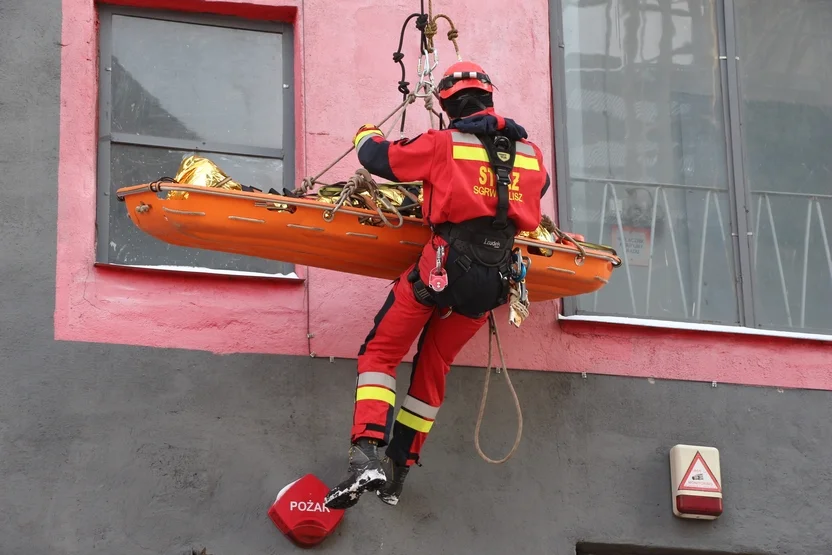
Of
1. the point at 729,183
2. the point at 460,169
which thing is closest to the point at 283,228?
the point at 460,169

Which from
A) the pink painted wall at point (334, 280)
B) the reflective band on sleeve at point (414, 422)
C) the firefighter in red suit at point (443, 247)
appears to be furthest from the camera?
the pink painted wall at point (334, 280)

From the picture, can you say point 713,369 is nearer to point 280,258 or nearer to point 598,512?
point 598,512

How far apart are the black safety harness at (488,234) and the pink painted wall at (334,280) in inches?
36.8

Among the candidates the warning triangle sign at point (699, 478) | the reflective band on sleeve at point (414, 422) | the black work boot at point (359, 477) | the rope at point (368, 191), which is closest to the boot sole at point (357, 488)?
the black work boot at point (359, 477)

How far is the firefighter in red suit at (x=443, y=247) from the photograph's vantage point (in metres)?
6.88

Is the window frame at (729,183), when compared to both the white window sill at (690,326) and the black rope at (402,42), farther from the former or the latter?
the black rope at (402,42)

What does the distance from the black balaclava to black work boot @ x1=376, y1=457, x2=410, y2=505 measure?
1.68m

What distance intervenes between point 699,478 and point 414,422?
1670mm

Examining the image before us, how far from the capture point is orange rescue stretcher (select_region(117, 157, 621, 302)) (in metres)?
6.96

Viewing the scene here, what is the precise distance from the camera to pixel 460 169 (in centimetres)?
690

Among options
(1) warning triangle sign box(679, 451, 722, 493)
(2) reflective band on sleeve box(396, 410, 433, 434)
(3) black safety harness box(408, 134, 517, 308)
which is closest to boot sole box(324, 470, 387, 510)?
(2) reflective band on sleeve box(396, 410, 433, 434)

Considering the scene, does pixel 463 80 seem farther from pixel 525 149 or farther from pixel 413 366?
pixel 413 366

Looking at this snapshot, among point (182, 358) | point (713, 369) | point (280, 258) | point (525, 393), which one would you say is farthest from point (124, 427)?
point (713, 369)

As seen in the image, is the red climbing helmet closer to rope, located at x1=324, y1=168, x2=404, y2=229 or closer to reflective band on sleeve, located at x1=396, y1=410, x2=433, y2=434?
rope, located at x1=324, y1=168, x2=404, y2=229
